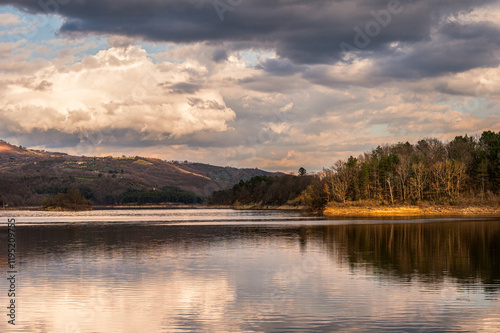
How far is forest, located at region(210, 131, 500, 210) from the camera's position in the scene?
136 metres

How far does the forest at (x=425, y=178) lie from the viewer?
13588 centimetres

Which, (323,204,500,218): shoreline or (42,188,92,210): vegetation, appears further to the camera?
(42,188,92,210): vegetation

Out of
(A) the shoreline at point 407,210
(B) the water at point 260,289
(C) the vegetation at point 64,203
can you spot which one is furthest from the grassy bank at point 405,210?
(C) the vegetation at point 64,203

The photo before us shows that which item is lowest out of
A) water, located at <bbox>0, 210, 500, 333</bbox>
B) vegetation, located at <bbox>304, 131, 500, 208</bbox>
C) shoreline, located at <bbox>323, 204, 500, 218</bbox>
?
shoreline, located at <bbox>323, 204, 500, 218</bbox>

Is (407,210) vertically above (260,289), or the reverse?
(260,289)

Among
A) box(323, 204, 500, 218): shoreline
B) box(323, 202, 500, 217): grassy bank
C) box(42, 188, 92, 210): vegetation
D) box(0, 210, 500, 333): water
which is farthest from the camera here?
box(42, 188, 92, 210): vegetation

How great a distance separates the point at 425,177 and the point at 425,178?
30 centimetres

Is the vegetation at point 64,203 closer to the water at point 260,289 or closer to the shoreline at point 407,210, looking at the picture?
the shoreline at point 407,210

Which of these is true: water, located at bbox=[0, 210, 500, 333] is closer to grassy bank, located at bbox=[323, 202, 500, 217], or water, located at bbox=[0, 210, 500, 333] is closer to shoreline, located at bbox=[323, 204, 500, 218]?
shoreline, located at bbox=[323, 204, 500, 218]

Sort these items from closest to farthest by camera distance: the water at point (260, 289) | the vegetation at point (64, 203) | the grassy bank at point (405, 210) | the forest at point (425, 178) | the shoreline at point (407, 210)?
the water at point (260, 289)
the shoreline at point (407, 210)
the grassy bank at point (405, 210)
the forest at point (425, 178)
the vegetation at point (64, 203)

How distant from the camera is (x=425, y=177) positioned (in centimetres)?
13750

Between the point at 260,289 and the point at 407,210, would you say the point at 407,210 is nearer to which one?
the point at 407,210

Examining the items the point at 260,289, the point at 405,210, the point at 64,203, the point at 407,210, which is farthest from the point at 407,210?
the point at 64,203

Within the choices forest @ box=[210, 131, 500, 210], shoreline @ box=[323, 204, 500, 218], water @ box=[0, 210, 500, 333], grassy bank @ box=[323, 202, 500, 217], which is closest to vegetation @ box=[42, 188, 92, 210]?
forest @ box=[210, 131, 500, 210]
